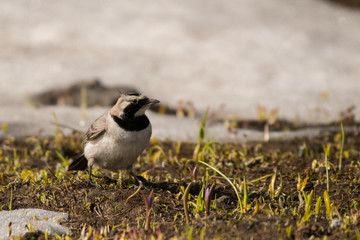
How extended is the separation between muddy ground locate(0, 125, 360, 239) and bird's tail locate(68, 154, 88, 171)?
105 millimetres

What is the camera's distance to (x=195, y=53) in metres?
11.5

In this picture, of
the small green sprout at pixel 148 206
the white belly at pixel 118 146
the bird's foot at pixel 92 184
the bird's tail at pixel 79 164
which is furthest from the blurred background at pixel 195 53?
the small green sprout at pixel 148 206

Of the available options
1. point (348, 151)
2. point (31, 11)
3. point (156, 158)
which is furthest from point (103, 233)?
point (31, 11)

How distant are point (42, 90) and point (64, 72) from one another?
27.9 inches

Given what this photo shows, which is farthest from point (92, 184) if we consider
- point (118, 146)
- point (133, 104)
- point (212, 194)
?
point (212, 194)

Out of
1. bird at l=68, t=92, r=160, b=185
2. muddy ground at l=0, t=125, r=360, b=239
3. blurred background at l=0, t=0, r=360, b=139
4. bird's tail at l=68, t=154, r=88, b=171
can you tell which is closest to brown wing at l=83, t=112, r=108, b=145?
Result: bird at l=68, t=92, r=160, b=185

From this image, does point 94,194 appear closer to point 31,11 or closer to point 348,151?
point 348,151

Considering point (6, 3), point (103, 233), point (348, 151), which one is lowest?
point (103, 233)

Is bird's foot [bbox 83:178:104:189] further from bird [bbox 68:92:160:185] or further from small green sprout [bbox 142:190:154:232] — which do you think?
small green sprout [bbox 142:190:154:232]

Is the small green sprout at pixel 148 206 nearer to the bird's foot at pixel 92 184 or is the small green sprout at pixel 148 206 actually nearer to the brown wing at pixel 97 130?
the bird's foot at pixel 92 184

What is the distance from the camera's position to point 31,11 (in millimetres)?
12828

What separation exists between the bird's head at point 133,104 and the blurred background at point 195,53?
3854mm

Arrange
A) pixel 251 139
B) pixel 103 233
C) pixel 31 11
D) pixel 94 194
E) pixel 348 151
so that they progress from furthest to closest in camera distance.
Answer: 1. pixel 31 11
2. pixel 251 139
3. pixel 348 151
4. pixel 94 194
5. pixel 103 233

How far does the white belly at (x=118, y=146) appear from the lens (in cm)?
524
